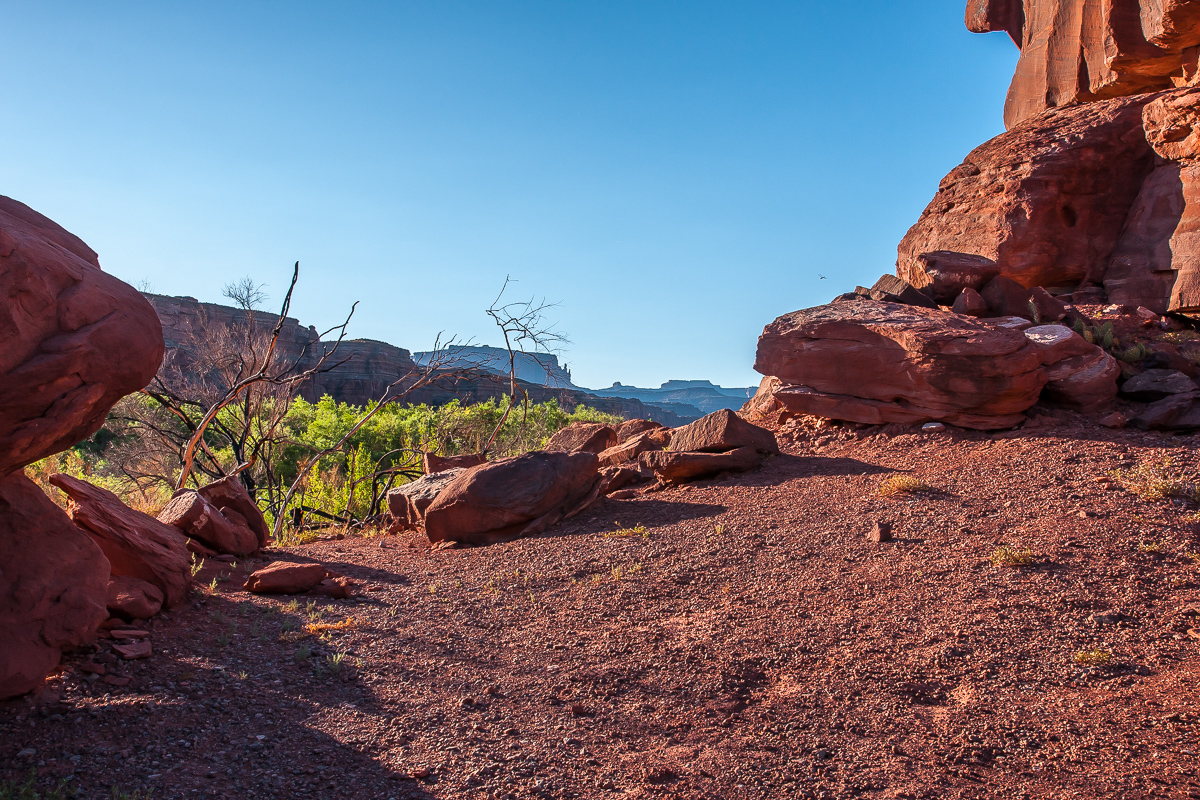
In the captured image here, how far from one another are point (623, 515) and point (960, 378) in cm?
437

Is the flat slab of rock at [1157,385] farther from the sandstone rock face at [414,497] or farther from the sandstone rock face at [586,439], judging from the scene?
the sandstone rock face at [414,497]

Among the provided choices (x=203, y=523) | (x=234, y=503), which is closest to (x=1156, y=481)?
(x=203, y=523)

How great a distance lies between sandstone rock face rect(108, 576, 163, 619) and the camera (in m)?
4.77

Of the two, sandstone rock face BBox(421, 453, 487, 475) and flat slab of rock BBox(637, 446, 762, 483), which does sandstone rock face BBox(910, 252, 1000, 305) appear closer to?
flat slab of rock BBox(637, 446, 762, 483)

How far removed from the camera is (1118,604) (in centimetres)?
504

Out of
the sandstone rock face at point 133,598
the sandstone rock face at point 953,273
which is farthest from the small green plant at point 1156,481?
the sandstone rock face at point 133,598

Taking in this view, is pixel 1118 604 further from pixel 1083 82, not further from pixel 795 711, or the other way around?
pixel 1083 82

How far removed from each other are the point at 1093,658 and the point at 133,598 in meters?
6.08

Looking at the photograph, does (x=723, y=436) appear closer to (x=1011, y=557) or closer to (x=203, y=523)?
(x=1011, y=557)

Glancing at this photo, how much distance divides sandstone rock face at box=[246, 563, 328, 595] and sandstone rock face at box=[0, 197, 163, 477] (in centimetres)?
263

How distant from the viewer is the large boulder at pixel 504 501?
8.24 meters

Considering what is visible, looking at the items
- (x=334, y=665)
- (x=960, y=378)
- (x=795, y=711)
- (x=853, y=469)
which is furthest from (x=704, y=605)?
(x=960, y=378)

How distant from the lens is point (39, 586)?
12.8 feet

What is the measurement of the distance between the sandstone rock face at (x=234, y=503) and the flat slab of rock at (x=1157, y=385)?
9.94 m
